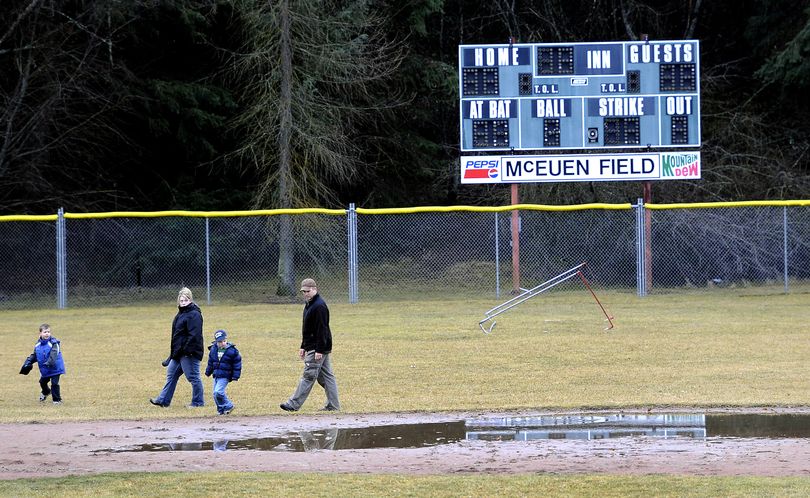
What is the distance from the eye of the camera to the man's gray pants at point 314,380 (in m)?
12.8

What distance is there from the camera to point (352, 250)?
85.6 ft

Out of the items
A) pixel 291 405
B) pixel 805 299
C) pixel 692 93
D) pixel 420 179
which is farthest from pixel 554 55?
pixel 291 405

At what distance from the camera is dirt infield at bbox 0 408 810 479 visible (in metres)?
9.77

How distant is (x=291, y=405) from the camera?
42.3ft

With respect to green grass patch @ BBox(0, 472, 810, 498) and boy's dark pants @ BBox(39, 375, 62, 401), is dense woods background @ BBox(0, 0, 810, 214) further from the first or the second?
green grass patch @ BBox(0, 472, 810, 498)

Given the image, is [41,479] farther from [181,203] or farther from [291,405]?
[181,203]

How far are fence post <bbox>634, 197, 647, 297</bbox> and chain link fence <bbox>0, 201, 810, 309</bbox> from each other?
41 centimetres

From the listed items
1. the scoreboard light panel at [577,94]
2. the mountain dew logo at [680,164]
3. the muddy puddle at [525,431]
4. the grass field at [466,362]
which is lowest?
the muddy puddle at [525,431]

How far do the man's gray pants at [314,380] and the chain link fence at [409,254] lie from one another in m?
13.8

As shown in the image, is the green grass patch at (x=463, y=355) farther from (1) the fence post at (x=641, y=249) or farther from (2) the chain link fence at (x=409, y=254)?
(2) the chain link fence at (x=409, y=254)

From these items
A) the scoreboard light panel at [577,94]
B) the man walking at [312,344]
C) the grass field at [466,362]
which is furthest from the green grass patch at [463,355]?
the scoreboard light panel at [577,94]

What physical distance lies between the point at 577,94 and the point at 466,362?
37.2 feet

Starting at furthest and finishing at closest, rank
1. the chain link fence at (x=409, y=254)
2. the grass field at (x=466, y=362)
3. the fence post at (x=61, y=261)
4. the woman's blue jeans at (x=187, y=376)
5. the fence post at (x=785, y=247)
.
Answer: the chain link fence at (x=409, y=254) → the fence post at (x=785, y=247) → the fence post at (x=61, y=261) → the woman's blue jeans at (x=187, y=376) → the grass field at (x=466, y=362)

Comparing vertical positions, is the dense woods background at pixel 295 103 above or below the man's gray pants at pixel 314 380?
above
